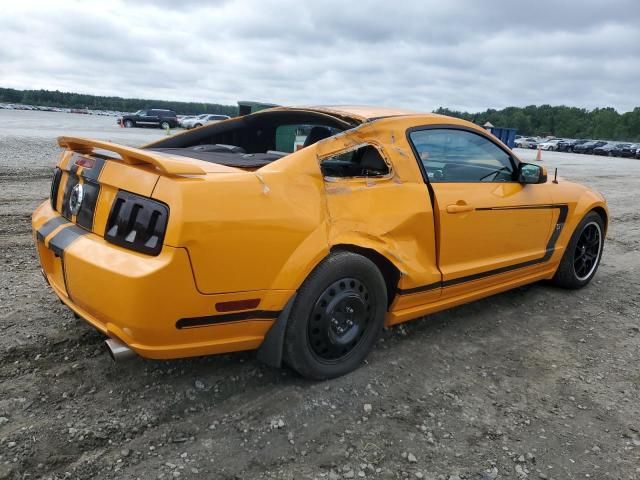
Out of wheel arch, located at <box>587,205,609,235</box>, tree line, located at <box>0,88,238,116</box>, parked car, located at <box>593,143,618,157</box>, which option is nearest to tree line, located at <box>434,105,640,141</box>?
parked car, located at <box>593,143,618,157</box>

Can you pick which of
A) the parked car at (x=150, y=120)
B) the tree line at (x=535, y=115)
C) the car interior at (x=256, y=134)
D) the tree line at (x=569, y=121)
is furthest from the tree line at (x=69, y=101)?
the car interior at (x=256, y=134)

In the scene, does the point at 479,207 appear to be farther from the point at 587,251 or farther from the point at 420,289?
the point at 587,251

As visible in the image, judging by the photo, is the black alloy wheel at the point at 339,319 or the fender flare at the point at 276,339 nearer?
the fender flare at the point at 276,339

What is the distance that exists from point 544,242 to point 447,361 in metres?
1.52

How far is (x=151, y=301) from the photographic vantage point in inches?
85.8

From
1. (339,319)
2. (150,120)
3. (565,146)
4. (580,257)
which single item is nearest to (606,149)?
(565,146)

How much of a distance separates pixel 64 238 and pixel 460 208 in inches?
88.9

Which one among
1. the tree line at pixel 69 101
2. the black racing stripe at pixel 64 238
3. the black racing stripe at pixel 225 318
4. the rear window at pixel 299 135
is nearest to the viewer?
the black racing stripe at pixel 225 318

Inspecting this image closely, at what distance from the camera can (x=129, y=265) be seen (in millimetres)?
2215

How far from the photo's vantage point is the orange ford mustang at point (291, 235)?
7.37ft

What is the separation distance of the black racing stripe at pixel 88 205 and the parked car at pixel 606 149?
52741mm

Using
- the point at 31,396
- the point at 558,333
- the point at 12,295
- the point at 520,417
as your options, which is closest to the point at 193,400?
the point at 31,396

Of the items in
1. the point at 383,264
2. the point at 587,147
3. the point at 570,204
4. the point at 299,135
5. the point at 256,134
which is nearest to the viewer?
the point at 383,264

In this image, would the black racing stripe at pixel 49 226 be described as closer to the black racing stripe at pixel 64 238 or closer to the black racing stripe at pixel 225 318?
the black racing stripe at pixel 64 238
